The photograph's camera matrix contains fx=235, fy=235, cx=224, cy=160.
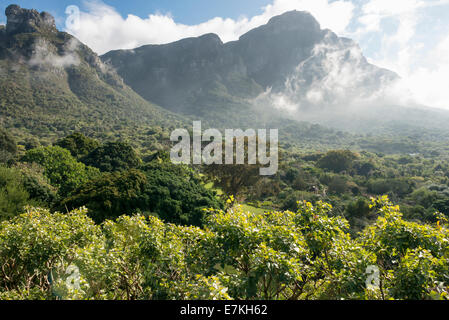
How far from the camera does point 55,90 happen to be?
114 m

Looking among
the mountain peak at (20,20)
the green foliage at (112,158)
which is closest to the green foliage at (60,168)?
the green foliage at (112,158)

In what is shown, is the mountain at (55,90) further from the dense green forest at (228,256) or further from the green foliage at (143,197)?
the dense green forest at (228,256)

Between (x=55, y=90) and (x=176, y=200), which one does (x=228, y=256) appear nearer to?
(x=176, y=200)

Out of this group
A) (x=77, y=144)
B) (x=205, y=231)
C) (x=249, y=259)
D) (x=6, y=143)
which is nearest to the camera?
(x=249, y=259)

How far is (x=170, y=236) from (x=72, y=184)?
25274mm

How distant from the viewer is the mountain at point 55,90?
93.2 metres

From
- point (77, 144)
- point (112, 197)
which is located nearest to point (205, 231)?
point (112, 197)

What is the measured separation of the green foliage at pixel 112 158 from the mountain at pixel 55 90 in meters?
47.9

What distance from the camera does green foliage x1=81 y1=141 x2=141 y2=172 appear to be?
3631 centimetres

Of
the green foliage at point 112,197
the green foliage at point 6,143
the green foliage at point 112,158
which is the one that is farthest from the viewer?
the green foliage at point 6,143

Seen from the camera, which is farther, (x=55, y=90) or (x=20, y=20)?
(x=20, y=20)

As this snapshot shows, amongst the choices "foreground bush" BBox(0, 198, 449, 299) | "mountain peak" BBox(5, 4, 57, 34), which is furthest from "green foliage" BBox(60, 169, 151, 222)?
"mountain peak" BBox(5, 4, 57, 34)

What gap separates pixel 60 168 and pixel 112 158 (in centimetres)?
986
